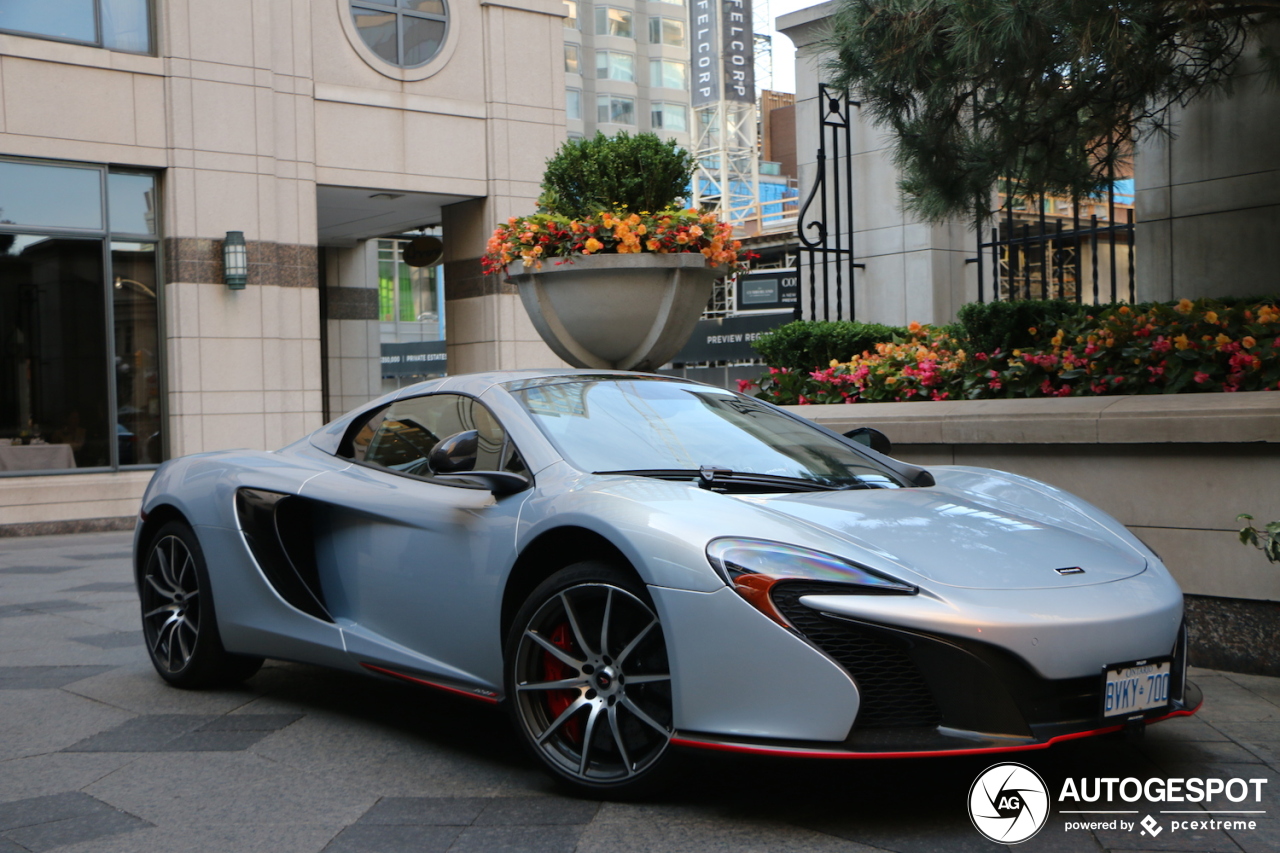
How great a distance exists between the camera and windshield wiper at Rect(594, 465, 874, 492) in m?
3.76

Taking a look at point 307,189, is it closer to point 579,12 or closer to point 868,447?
point 868,447

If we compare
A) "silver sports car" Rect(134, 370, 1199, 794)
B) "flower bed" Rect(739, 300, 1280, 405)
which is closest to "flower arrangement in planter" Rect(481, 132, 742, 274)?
"flower bed" Rect(739, 300, 1280, 405)

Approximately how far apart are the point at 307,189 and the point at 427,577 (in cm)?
1156

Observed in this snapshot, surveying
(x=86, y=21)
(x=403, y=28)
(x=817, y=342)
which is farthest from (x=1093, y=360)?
(x=403, y=28)

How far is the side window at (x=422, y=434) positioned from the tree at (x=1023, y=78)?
316 cm

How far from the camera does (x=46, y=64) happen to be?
41.7 feet

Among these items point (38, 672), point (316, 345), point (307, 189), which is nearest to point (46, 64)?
point (307, 189)

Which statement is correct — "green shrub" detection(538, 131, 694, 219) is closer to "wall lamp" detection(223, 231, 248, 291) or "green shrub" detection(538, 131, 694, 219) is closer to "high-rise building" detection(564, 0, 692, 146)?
"wall lamp" detection(223, 231, 248, 291)

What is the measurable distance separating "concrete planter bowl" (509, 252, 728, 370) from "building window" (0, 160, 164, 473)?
675 cm

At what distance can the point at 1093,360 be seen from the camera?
680 centimetres

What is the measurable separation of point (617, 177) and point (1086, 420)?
3801mm

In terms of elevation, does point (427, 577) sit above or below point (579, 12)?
below

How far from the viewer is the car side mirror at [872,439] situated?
4812 mm

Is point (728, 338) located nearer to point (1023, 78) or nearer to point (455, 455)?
point (1023, 78)
